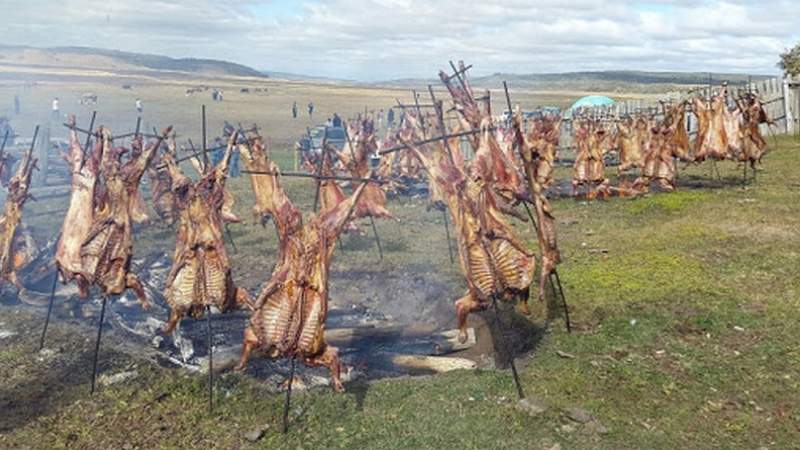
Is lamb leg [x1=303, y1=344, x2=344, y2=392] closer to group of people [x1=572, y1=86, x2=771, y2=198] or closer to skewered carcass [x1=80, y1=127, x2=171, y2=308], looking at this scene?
skewered carcass [x1=80, y1=127, x2=171, y2=308]

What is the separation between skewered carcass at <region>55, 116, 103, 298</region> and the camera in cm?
799

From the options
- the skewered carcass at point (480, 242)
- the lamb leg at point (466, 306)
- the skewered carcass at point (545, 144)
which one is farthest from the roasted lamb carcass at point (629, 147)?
the lamb leg at point (466, 306)

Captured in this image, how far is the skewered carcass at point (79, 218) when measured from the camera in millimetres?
7992

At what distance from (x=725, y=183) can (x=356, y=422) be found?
16.0 metres

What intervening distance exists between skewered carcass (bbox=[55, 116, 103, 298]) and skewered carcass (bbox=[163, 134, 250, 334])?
1351 millimetres

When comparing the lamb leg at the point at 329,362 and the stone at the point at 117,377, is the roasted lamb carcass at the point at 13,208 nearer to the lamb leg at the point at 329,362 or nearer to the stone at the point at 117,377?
the stone at the point at 117,377

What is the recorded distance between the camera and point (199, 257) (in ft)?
24.3

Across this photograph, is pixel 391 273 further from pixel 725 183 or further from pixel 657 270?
pixel 725 183

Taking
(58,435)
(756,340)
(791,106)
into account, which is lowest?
(58,435)

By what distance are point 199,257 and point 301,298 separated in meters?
1.49

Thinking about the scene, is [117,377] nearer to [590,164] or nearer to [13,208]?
[13,208]

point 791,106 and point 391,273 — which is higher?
point 791,106

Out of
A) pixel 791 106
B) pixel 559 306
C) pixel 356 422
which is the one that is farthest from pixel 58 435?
pixel 791 106

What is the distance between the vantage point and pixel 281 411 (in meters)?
6.93
